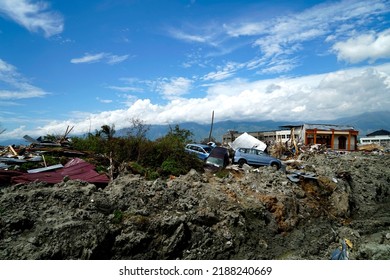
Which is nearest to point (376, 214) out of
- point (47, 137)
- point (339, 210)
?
point (339, 210)

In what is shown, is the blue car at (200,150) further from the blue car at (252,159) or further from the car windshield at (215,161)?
the blue car at (252,159)

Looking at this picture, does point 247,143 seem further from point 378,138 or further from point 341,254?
point 378,138

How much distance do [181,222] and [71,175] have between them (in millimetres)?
4824

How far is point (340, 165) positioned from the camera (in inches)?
811

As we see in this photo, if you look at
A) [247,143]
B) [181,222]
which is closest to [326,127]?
[247,143]

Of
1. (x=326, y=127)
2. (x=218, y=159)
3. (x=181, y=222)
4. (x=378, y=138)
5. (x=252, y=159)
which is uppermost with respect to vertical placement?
(x=326, y=127)

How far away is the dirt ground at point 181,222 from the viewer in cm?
680

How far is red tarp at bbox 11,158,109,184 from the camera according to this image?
9.73 meters

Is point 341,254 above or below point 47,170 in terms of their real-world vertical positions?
below

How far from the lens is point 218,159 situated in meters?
17.1

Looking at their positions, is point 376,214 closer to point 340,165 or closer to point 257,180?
point 257,180

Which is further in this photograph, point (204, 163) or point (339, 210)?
point (204, 163)

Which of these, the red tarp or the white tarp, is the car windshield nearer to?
the red tarp
